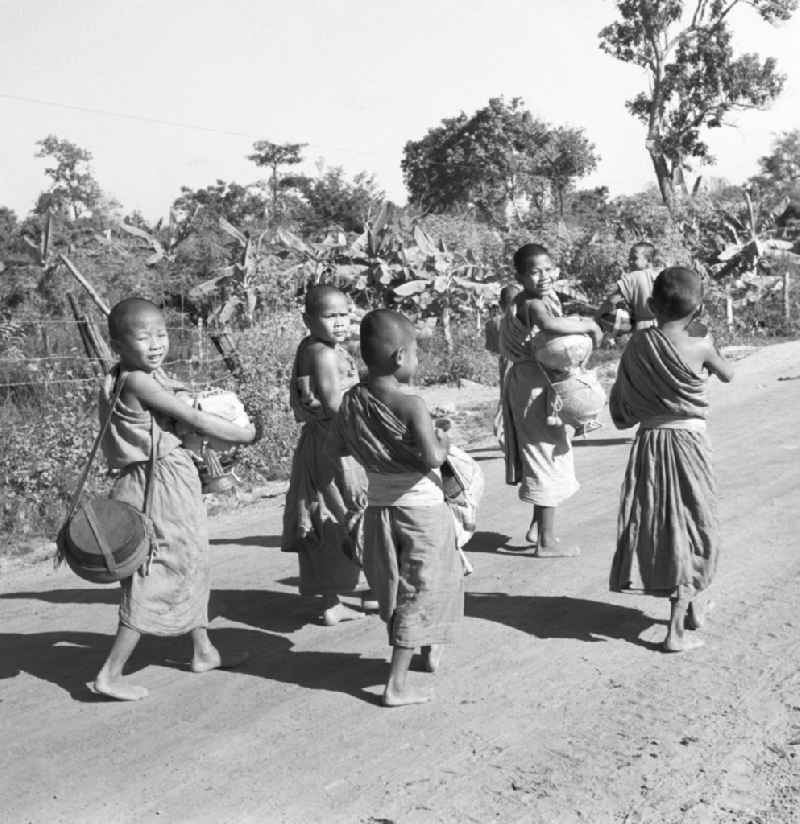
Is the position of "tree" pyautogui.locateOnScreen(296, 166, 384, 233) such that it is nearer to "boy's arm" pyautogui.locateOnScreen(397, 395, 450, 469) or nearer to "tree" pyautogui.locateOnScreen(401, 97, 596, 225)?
"tree" pyautogui.locateOnScreen(401, 97, 596, 225)

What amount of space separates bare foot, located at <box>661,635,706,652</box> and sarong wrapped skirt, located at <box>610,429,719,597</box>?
0.21 metres

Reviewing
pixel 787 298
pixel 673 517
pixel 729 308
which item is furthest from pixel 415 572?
pixel 787 298

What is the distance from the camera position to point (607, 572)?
5.81m

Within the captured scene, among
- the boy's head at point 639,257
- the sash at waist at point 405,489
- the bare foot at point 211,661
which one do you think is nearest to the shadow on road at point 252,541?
the bare foot at point 211,661

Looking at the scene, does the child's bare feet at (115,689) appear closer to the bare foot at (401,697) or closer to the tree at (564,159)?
the bare foot at (401,697)

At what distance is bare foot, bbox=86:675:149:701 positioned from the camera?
4.27 m

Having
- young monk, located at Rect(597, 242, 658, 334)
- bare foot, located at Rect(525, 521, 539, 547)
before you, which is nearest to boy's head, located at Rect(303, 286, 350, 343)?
bare foot, located at Rect(525, 521, 539, 547)

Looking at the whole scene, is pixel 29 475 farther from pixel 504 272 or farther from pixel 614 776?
pixel 504 272

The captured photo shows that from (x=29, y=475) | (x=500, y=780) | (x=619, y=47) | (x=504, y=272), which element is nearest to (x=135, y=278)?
(x=504, y=272)

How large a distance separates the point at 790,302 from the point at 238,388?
1295 centimetres

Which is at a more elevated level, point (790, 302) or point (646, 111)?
point (646, 111)

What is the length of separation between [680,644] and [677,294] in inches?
61.0

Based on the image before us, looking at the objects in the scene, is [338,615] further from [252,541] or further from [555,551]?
[252,541]

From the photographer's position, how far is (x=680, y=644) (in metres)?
4.56
